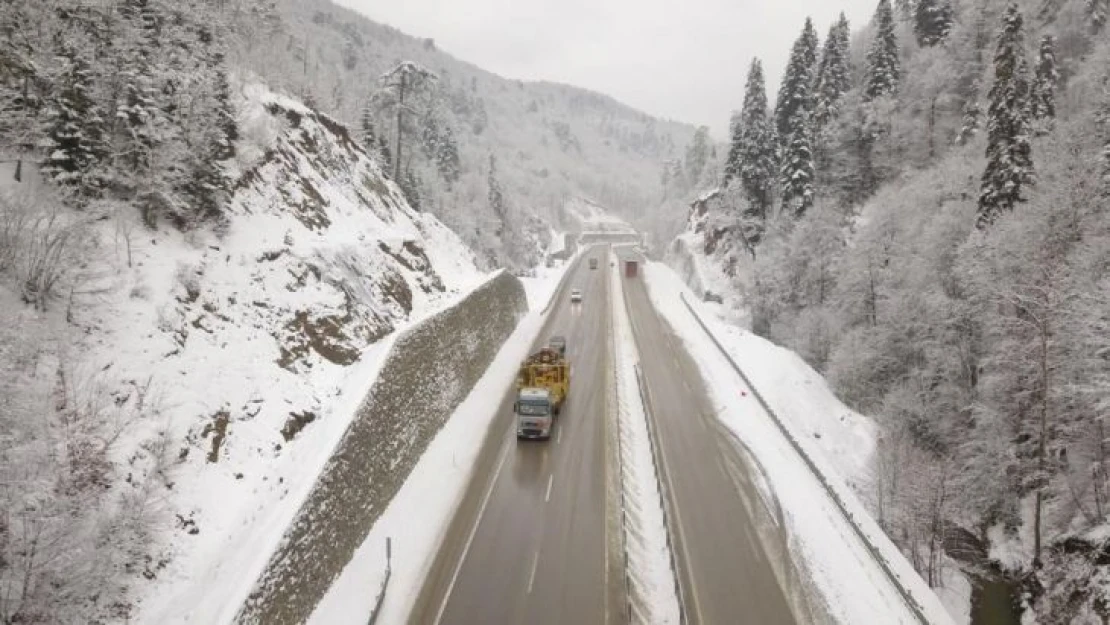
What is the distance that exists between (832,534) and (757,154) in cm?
4877

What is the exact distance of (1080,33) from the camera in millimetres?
46344

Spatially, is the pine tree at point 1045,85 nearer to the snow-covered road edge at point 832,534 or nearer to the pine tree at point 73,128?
the snow-covered road edge at point 832,534

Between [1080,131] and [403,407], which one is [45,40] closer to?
[403,407]

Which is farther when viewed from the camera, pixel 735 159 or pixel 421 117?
pixel 421 117

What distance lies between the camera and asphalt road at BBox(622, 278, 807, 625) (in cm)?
1584

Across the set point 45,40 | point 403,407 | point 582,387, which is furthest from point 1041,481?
point 45,40

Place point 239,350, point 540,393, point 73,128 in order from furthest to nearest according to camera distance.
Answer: point 540,393
point 239,350
point 73,128

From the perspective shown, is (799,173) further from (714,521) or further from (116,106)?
(116,106)

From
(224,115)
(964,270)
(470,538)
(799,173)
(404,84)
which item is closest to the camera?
(470,538)

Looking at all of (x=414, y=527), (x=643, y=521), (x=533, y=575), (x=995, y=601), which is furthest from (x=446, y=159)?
(x=995, y=601)

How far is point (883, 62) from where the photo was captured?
55.3 metres

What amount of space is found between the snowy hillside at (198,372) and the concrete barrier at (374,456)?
2.29 ft

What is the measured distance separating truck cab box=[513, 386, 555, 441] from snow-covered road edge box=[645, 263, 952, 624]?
924cm

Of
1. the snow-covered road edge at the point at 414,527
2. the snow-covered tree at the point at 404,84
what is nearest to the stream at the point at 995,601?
the snow-covered road edge at the point at 414,527
